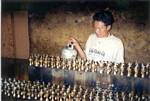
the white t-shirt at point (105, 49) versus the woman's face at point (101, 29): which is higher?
the woman's face at point (101, 29)

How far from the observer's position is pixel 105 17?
1.35m

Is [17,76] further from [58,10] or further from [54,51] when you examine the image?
[58,10]

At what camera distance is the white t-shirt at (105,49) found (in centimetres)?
136

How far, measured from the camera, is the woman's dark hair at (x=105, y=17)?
1.35 meters

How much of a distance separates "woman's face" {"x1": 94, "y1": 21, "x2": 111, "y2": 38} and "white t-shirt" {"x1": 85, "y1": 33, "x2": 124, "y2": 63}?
0.01m

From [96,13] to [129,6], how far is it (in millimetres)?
128

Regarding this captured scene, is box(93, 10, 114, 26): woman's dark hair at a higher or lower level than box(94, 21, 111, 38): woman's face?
higher

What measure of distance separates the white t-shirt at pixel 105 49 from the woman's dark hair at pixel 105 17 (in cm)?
6

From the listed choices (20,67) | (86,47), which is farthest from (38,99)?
(86,47)

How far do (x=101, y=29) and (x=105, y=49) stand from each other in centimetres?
8

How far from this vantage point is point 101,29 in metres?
1.37

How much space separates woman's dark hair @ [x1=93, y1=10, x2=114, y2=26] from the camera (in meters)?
1.35

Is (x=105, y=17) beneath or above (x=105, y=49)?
above

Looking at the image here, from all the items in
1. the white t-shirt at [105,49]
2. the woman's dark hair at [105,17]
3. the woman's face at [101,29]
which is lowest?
the white t-shirt at [105,49]
